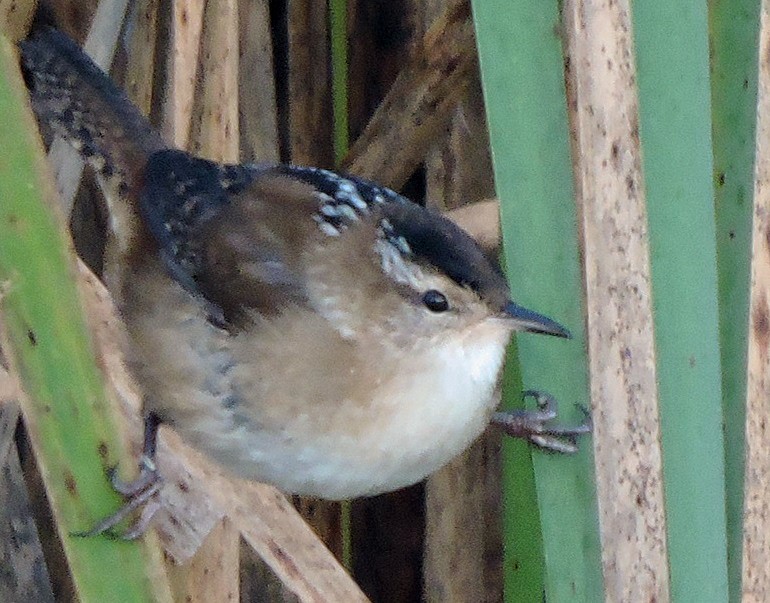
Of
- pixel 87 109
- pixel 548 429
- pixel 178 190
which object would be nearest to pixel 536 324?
pixel 548 429

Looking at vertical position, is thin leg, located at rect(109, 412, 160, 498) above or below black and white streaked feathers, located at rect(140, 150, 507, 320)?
below

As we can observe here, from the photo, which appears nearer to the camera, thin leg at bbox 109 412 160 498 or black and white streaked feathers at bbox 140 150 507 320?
black and white streaked feathers at bbox 140 150 507 320

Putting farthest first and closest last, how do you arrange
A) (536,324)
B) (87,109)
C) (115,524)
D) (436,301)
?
(87,109)
(436,301)
(536,324)
(115,524)

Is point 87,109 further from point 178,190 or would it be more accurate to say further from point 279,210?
point 279,210

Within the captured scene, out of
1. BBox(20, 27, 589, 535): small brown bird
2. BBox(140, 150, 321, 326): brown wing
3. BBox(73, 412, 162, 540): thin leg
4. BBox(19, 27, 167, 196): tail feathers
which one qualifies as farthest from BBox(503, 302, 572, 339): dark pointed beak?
BBox(19, 27, 167, 196): tail feathers

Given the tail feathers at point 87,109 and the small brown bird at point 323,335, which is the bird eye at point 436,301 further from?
the tail feathers at point 87,109

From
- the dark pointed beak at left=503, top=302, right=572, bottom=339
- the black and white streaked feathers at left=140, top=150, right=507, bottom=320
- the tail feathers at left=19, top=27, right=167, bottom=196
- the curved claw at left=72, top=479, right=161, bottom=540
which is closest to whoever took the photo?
the curved claw at left=72, top=479, right=161, bottom=540

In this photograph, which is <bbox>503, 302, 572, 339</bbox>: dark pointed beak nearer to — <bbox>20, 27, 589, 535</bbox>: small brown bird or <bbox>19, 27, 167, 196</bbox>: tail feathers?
<bbox>20, 27, 589, 535</bbox>: small brown bird
